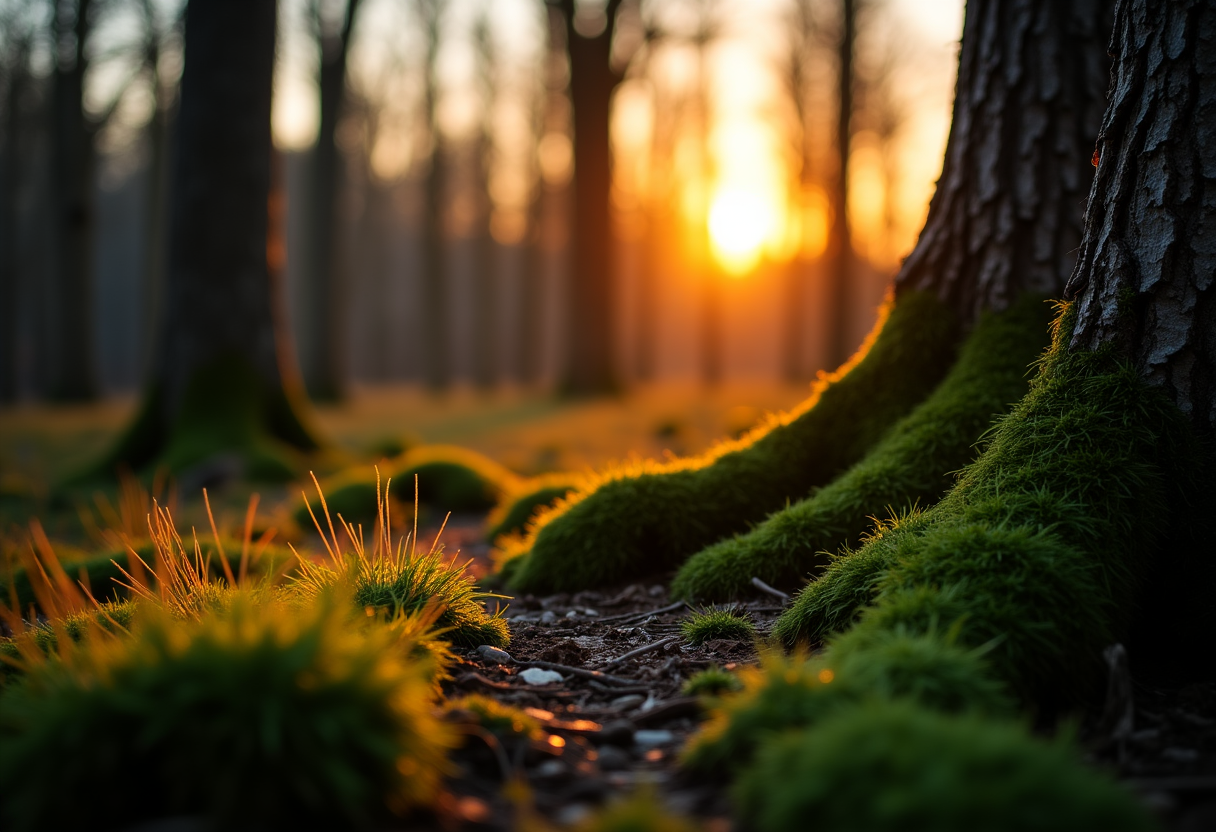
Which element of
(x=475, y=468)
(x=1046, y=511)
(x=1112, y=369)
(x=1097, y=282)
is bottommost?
(x=475, y=468)

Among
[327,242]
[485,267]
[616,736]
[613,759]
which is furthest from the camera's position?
[485,267]

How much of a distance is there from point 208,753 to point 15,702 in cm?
64

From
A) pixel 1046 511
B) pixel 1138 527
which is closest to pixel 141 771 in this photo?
pixel 1046 511

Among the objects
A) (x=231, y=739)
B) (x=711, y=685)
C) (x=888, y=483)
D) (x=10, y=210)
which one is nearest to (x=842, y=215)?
(x=888, y=483)

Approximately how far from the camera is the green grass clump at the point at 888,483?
3533mm

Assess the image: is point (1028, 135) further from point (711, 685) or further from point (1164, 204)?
point (711, 685)

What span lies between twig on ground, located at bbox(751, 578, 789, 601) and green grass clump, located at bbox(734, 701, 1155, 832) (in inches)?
61.9

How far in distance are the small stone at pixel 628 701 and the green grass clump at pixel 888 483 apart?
1086 millimetres

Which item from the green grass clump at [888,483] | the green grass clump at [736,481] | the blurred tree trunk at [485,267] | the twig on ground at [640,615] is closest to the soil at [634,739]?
the twig on ground at [640,615]

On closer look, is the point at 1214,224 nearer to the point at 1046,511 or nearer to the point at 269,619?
the point at 1046,511

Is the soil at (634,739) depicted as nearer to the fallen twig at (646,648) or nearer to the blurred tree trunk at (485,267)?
the fallen twig at (646,648)

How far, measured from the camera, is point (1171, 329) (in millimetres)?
Result: 2662

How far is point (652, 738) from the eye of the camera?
2.23 metres

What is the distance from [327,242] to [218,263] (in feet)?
33.7
